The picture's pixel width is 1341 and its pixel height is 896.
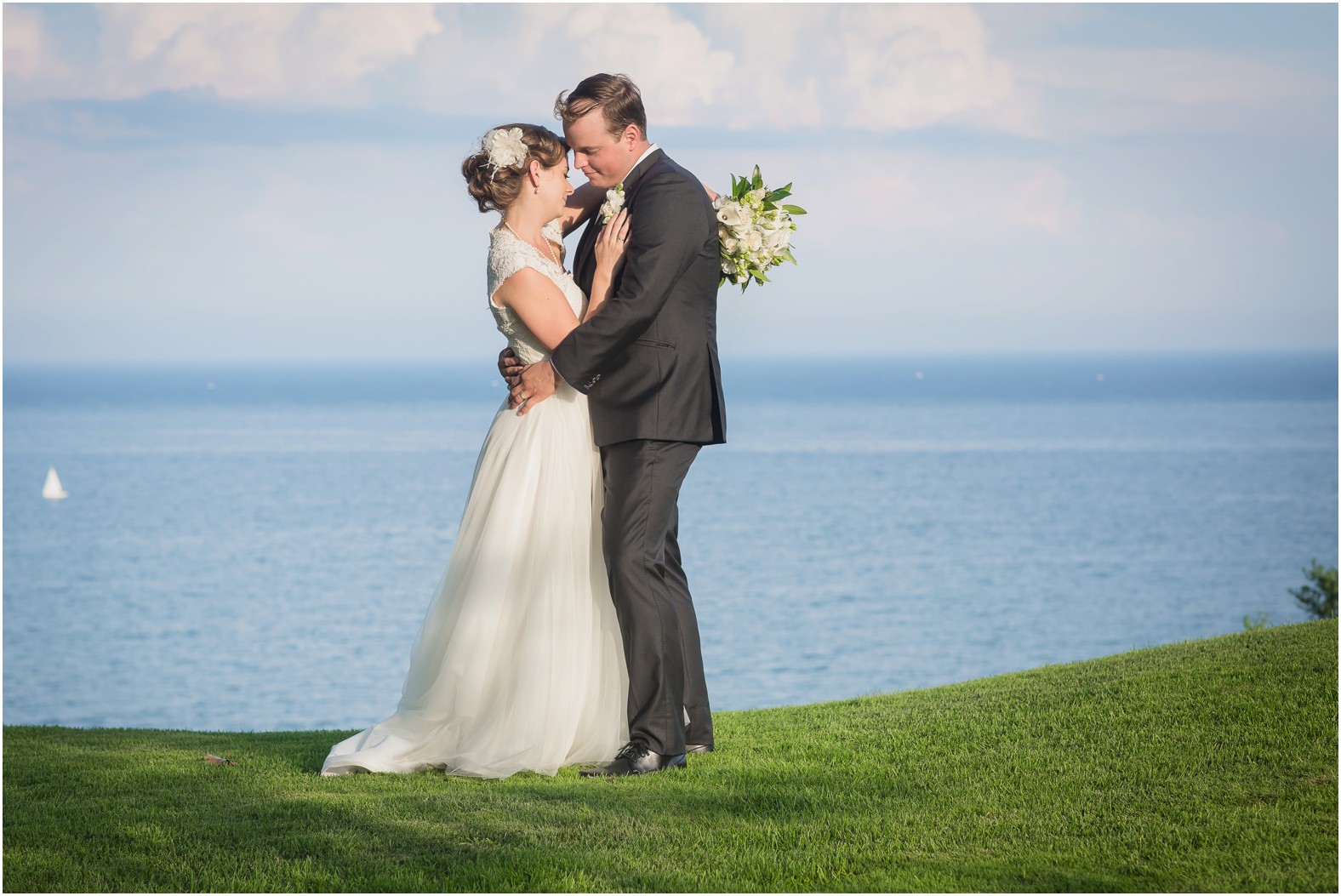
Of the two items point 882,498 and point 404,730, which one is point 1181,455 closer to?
point 882,498

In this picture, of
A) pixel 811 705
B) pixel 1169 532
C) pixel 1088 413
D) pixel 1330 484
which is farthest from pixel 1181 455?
pixel 811 705

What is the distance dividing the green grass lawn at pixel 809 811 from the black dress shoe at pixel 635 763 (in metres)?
0.11

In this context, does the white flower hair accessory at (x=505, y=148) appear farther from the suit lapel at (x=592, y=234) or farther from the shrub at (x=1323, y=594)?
the shrub at (x=1323, y=594)

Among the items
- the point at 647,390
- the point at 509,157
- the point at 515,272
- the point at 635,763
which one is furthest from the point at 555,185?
the point at 635,763

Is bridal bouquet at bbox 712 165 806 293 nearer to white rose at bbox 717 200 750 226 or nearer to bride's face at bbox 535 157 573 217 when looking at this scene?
white rose at bbox 717 200 750 226

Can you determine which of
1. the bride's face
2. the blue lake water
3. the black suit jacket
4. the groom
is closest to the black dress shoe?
the groom

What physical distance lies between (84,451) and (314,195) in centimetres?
2292

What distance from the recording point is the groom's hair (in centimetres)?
508

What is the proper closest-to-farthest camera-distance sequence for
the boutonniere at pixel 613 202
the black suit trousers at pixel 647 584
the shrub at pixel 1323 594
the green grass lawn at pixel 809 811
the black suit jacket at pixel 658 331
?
the green grass lawn at pixel 809 811 < the black suit jacket at pixel 658 331 < the black suit trousers at pixel 647 584 < the boutonniere at pixel 613 202 < the shrub at pixel 1323 594

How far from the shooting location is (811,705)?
7.25m

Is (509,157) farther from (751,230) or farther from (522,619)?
(522,619)

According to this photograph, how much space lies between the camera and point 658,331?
199 inches

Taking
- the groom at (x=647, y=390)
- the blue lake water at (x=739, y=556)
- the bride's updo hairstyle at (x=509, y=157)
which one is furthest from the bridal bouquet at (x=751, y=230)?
the blue lake water at (x=739, y=556)

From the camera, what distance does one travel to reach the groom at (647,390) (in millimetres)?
4965
